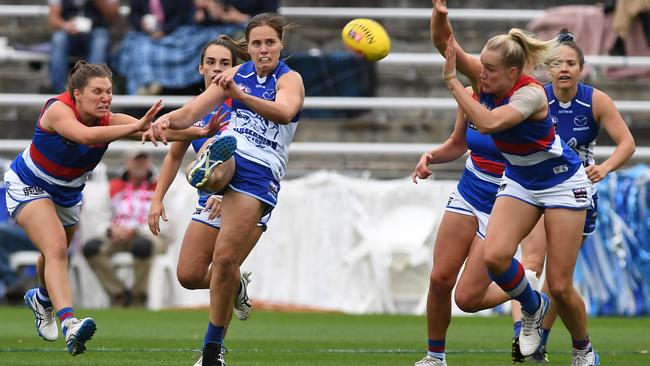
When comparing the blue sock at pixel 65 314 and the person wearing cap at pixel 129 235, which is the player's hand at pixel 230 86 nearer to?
the blue sock at pixel 65 314

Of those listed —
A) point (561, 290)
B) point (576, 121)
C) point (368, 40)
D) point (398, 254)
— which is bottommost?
point (398, 254)

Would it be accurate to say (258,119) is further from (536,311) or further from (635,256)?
(635,256)

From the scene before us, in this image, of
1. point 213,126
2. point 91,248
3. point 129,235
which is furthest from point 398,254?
point 213,126

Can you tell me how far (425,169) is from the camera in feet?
25.4

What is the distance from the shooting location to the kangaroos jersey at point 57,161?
791cm

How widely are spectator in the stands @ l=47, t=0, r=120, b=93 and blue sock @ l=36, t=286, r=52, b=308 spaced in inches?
315

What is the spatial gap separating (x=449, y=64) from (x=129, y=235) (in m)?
7.87

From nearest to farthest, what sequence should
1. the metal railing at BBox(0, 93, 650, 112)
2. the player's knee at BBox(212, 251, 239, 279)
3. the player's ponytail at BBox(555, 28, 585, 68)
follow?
the player's knee at BBox(212, 251, 239, 279) < the player's ponytail at BBox(555, 28, 585, 68) < the metal railing at BBox(0, 93, 650, 112)

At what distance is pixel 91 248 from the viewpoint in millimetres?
13805

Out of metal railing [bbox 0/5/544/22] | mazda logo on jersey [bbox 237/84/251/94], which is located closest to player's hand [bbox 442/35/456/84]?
mazda logo on jersey [bbox 237/84/251/94]

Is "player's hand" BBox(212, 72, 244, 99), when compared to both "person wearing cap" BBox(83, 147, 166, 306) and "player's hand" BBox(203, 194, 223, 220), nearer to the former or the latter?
"player's hand" BBox(203, 194, 223, 220)

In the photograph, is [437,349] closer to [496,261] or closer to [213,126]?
[496,261]

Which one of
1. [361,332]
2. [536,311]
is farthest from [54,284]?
[361,332]

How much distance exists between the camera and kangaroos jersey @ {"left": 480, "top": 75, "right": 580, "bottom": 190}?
702cm
